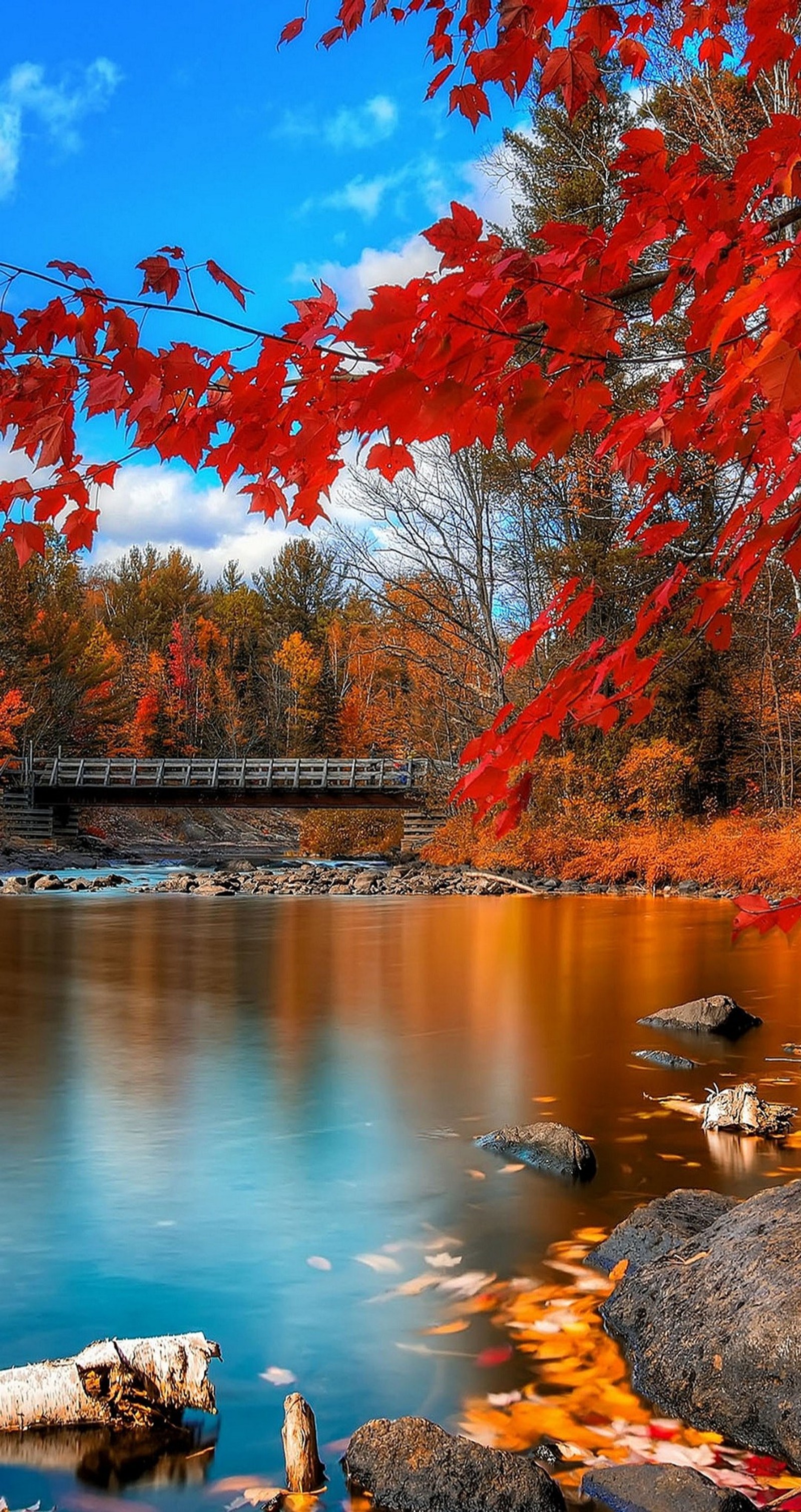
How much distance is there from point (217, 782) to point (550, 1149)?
40.8 m

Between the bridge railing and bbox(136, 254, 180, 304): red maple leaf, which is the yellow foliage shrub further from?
bbox(136, 254, 180, 304): red maple leaf

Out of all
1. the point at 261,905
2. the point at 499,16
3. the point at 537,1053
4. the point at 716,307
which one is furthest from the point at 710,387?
the point at 261,905

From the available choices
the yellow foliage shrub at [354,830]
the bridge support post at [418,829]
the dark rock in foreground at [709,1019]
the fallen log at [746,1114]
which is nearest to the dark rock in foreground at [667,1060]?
the dark rock in foreground at [709,1019]

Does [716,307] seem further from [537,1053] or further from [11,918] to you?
[11,918]

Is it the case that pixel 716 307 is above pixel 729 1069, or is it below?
above

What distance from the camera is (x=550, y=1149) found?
5367mm

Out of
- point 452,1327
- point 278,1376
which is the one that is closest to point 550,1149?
point 452,1327

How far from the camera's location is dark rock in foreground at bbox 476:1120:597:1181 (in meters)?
5.25

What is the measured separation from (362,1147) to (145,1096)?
1.89 metres

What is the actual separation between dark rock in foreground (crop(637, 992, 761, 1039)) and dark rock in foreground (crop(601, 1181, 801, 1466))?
4.98m

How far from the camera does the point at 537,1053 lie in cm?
840

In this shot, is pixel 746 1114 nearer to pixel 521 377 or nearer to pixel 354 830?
pixel 521 377

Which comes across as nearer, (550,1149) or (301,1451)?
(301,1451)

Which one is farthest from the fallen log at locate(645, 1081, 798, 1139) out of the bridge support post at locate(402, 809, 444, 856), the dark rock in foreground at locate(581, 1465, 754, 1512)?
the bridge support post at locate(402, 809, 444, 856)
